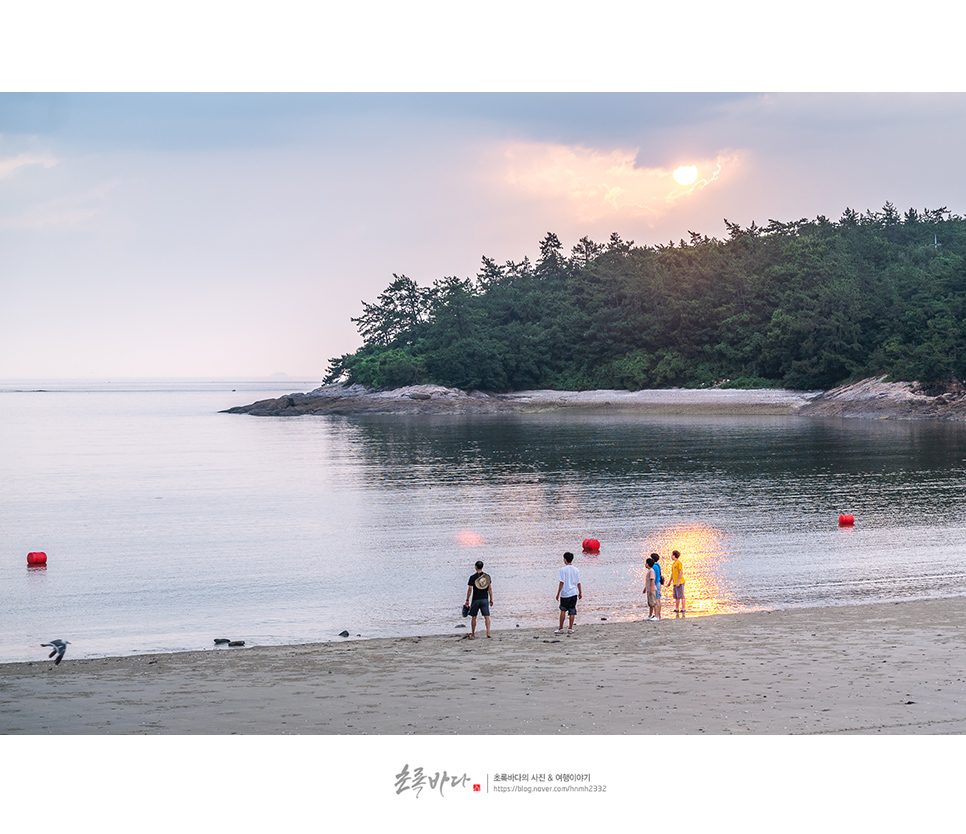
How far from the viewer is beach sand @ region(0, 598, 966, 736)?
1164 cm

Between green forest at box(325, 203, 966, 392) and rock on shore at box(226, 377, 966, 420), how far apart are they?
8.22 feet

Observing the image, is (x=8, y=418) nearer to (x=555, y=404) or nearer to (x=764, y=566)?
(x=555, y=404)

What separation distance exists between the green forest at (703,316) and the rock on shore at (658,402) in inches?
98.6

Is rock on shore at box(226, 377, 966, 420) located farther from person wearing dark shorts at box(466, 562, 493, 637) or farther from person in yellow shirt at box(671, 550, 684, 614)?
person wearing dark shorts at box(466, 562, 493, 637)

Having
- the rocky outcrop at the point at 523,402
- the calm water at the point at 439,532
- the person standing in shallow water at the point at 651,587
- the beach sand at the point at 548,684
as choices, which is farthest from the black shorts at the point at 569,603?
the rocky outcrop at the point at 523,402

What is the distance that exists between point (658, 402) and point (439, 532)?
289 feet

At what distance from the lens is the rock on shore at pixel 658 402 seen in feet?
294

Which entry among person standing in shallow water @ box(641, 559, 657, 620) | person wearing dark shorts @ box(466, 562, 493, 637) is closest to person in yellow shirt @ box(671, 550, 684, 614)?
person standing in shallow water @ box(641, 559, 657, 620)

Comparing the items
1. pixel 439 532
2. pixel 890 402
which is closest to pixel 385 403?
pixel 890 402

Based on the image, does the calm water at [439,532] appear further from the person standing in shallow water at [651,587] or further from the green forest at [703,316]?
the green forest at [703,316]

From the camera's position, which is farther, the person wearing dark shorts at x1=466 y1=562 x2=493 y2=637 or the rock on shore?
the rock on shore

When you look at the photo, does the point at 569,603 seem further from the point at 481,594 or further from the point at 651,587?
the point at 651,587

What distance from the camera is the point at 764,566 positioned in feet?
80.4

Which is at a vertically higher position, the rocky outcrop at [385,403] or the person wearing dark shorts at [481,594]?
the rocky outcrop at [385,403]
